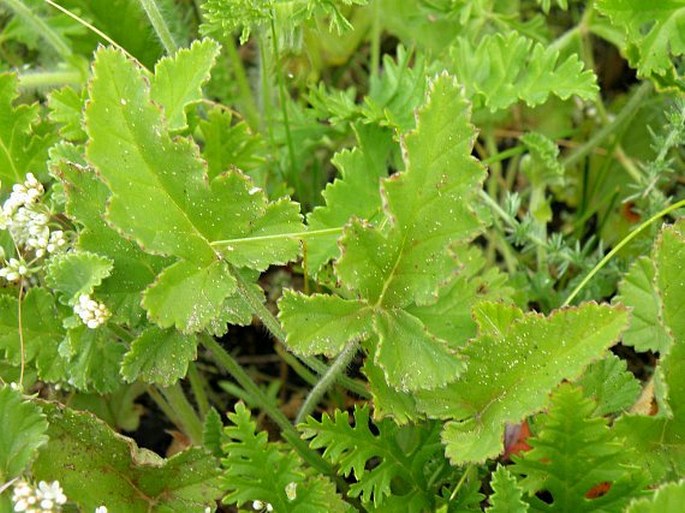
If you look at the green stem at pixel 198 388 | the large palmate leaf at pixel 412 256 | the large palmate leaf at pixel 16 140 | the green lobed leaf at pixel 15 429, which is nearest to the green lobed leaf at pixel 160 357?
the green lobed leaf at pixel 15 429

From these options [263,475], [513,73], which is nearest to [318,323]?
[263,475]

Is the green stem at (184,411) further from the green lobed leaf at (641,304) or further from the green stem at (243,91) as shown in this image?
the green lobed leaf at (641,304)

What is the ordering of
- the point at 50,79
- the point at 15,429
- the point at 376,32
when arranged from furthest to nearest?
the point at 376,32 < the point at 50,79 < the point at 15,429

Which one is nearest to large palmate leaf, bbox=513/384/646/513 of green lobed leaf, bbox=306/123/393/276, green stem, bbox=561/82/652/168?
green lobed leaf, bbox=306/123/393/276

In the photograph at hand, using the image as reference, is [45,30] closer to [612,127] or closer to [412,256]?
[412,256]

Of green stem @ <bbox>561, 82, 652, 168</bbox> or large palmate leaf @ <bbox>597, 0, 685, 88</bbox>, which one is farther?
green stem @ <bbox>561, 82, 652, 168</bbox>

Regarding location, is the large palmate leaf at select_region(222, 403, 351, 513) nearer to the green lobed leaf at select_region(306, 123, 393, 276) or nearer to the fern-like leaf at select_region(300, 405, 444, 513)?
the fern-like leaf at select_region(300, 405, 444, 513)

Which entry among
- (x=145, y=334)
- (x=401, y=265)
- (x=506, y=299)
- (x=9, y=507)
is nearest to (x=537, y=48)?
(x=506, y=299)
